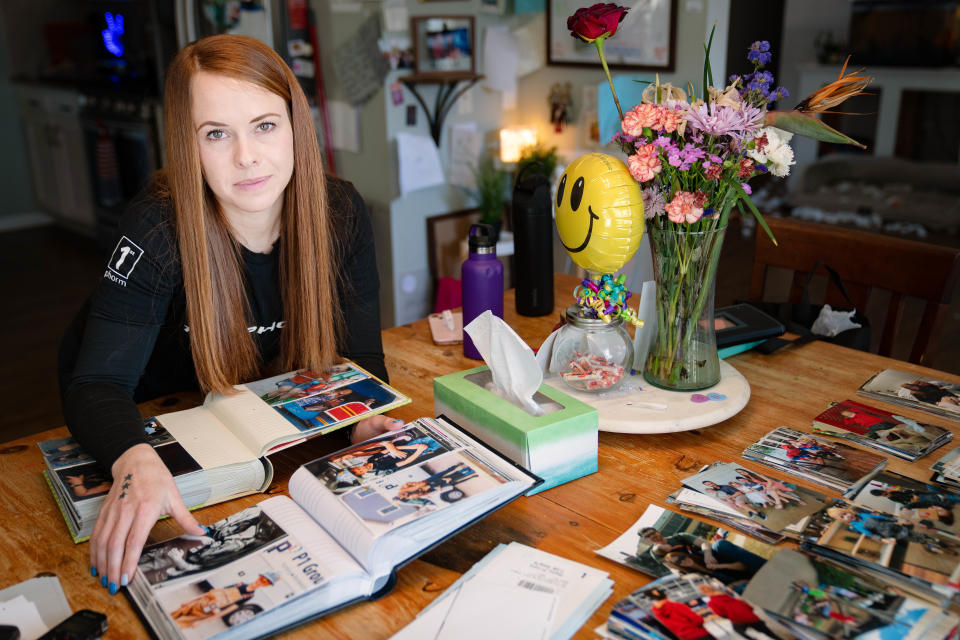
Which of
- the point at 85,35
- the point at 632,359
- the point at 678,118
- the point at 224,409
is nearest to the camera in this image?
the point at 678,118

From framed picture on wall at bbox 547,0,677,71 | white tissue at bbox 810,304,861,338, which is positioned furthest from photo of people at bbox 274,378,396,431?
framed picture on wall at bbox 547,0,677,71

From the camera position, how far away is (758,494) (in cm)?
103

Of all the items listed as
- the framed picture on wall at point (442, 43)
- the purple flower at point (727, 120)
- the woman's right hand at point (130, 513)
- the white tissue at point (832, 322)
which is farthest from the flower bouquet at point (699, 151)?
the framed picture on wall at point (442, 43)

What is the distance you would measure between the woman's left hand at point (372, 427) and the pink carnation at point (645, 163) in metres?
0.49

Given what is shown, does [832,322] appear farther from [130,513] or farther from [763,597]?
[130,513]

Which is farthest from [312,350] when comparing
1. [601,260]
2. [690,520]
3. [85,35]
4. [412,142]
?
[85,35]

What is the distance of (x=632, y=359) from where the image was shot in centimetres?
131

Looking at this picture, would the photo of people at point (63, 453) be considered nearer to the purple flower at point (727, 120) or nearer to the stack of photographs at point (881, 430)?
the purple flower at point (727, 120)

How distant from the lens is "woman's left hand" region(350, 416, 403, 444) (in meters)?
1.16

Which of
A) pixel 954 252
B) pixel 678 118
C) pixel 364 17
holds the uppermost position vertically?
pixel 364 17

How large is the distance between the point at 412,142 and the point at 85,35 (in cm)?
353

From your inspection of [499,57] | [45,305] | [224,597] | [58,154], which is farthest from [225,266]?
[58,154]

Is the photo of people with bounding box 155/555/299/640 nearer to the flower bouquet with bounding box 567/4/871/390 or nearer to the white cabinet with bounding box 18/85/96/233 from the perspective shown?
the flower bouquet with bounding box 567/4/871/390

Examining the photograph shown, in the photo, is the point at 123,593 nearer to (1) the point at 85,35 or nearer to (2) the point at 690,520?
(2) the point at 690,520
